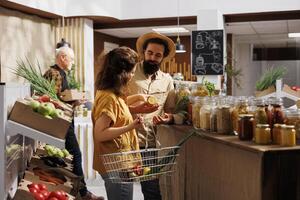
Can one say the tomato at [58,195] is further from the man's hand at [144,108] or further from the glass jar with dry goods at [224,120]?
the glass jar with dry goods at [224,120]

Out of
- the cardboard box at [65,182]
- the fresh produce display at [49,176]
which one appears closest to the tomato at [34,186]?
the cardboard box at [65,182]

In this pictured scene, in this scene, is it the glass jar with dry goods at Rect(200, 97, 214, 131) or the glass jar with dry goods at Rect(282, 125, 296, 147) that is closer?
the glass jar with dry goods at Rect(282, 125, 296, 147)

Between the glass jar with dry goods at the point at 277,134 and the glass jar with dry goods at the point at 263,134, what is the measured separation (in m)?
0.03

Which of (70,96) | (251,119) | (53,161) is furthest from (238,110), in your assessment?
(70,96)

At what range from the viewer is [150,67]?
129 inches

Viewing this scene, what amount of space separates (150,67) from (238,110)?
3.45 ft

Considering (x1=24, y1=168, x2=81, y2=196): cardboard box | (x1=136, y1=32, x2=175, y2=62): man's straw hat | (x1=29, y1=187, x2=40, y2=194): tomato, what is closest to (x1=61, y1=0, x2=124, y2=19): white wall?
(x1=136, y1=32, x2=175, y2=62): man's straw hat

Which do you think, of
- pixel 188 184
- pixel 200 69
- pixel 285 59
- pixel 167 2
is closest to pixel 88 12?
pixel 167 2

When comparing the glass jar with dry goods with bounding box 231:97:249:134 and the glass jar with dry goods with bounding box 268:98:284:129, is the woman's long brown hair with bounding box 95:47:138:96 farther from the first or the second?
the glass jar with dry goods with bounding box 268:98:284:129

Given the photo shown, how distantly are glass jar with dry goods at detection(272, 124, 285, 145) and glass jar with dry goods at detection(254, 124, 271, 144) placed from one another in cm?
3

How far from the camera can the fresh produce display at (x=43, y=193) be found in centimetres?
194

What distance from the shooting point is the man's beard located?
327cm

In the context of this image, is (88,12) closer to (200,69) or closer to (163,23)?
(163,23)

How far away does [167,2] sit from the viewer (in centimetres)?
843
